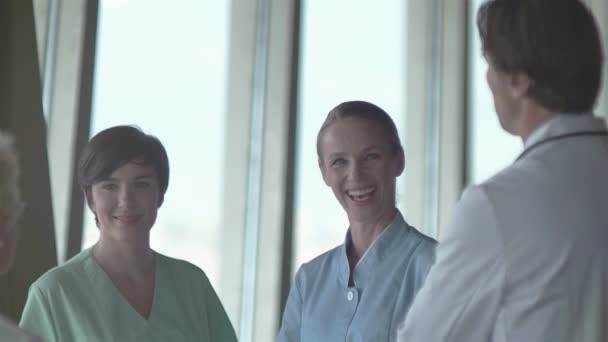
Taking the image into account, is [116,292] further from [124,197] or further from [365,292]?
[365,292]

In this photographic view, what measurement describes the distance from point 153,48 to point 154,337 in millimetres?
1727

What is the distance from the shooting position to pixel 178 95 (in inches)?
143

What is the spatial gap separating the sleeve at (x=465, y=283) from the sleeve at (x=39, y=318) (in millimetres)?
1272

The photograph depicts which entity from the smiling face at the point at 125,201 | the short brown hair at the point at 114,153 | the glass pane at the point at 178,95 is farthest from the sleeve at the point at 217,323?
the glass pane at the point at 178,95

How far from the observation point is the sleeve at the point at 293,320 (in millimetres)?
2188

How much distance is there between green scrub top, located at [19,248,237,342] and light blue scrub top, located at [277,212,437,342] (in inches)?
13.0

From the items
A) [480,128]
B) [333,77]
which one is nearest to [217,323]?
[333,77]

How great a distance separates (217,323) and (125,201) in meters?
0.50

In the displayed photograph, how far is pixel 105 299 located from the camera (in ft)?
7.30

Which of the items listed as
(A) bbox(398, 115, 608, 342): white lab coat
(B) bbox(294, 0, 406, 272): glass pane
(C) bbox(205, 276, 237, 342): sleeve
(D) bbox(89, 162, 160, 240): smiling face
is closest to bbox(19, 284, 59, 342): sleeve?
(D) bbox(89, 162, 160, 240): smiling face

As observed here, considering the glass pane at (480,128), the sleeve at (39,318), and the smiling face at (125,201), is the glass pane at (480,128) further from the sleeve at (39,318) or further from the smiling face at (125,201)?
the sleeve at (39,318)

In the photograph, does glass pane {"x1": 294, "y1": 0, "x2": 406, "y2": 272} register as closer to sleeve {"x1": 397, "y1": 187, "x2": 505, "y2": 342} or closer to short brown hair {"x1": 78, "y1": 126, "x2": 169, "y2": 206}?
short brown hair {"x1": 78, "y1": 126, "x2": 169, "y2": 206}

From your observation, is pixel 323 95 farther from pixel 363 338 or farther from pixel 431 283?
pixel 431 283

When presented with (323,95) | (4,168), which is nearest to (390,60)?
(323,95)
